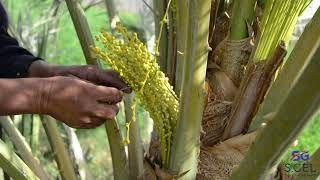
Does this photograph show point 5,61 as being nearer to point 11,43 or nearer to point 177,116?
point 11,43

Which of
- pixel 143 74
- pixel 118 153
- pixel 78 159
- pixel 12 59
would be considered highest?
pixel 143 74

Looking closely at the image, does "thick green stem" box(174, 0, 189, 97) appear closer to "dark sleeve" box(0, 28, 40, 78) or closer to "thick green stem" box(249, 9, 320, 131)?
"thick green stem" box(249, 9, 320, 131)

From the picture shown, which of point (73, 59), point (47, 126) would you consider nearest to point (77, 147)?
point (47, 126)

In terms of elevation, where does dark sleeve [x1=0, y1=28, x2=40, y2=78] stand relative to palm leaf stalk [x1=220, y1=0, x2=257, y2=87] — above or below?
below

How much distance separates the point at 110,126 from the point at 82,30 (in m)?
0.21

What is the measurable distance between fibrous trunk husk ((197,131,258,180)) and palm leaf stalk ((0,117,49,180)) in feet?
1.44

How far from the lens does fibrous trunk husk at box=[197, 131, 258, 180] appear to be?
90 centimetres

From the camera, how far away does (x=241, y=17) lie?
2.89 feet

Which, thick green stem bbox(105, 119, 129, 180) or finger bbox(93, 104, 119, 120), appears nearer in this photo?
finger bbox(93, 104, 119, 120)

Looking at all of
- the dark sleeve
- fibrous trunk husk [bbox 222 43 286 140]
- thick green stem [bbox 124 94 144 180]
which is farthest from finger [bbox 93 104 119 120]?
the dark sleeve

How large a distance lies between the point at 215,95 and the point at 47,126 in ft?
1.88

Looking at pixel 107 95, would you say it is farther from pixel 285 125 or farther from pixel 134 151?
pixel 285 125
